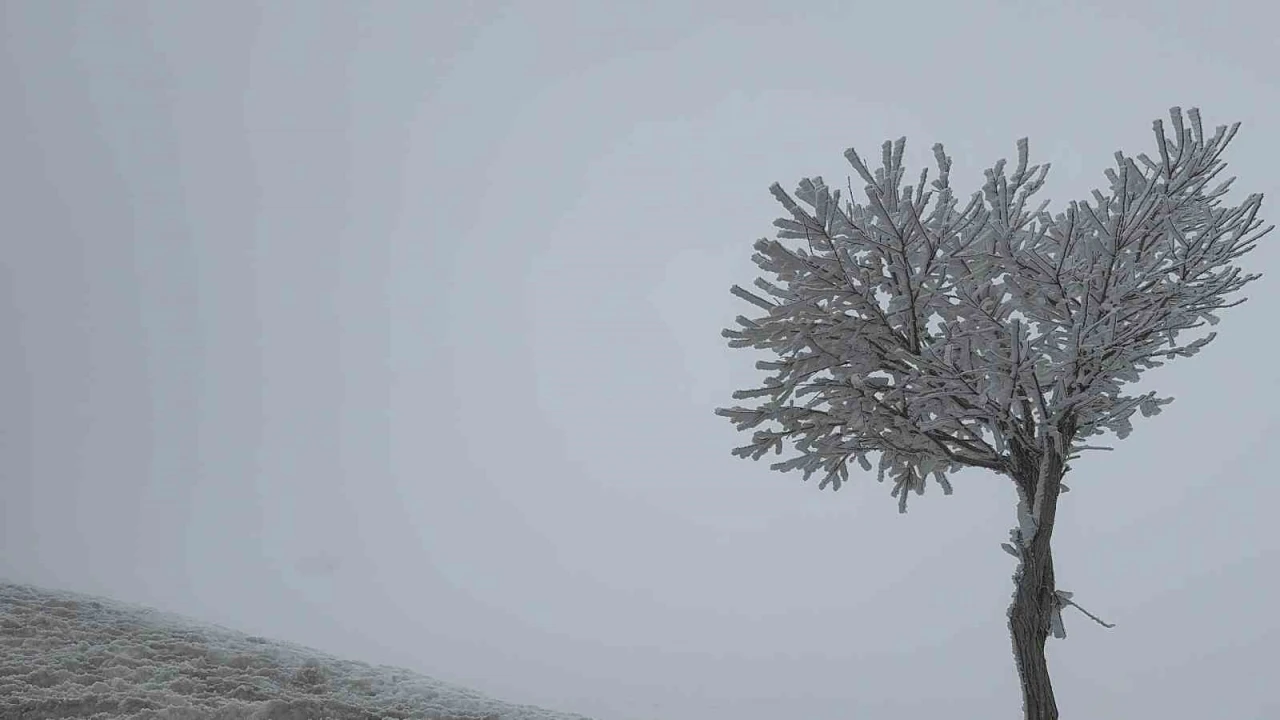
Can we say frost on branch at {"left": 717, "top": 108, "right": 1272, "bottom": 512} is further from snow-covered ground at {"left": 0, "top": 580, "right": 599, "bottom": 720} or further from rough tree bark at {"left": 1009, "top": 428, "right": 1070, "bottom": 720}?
snow-covered ground at {"left": 0, "top": 580, "right": 599, "bottom": 720}

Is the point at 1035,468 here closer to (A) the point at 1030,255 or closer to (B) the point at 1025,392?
(B) the point at 1025,392

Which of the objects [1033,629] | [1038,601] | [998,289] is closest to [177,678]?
[1033,629]

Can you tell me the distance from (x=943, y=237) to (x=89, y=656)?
12857mm

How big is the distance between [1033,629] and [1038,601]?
0.98 feet

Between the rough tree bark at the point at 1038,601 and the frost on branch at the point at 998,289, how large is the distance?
0.39m

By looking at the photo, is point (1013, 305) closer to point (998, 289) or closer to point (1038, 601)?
point (998, 289)

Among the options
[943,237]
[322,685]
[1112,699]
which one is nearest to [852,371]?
[943,237]

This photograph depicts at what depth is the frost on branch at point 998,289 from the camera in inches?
302

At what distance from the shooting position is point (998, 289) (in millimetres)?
8445

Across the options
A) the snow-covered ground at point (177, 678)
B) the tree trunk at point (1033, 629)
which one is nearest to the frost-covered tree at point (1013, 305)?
the tree trunk at point (1033, 629)

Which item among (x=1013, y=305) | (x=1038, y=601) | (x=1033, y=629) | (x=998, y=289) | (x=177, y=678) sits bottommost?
(x=177, y=678)

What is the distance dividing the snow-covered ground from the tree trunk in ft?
23.8

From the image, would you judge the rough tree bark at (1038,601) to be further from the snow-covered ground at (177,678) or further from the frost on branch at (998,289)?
the snow-covered ground at (177,678)

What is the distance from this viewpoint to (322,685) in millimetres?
12094
